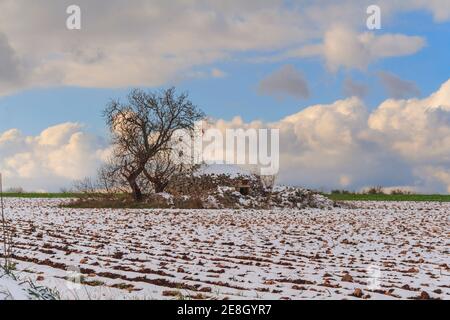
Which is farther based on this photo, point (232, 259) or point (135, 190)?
point (135, 190)

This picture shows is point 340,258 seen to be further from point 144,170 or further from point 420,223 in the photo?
point 144,170

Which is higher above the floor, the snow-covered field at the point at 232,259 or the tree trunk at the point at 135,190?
the tree trunk at the point at 135,190

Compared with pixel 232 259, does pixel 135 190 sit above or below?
above

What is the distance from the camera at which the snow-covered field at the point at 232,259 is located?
361 inches

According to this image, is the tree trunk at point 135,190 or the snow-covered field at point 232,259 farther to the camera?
the tree trunk at point 135,190

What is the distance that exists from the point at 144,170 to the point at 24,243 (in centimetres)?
2191

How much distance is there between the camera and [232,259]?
12555 millimetres

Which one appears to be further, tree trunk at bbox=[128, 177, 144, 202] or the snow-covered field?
tree trunk at bbox=[128, 177, 144, 202]

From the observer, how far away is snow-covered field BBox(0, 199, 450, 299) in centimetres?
918

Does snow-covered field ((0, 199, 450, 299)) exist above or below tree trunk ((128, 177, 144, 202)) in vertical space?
below
